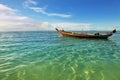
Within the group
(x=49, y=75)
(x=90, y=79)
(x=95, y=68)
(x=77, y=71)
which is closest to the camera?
(x=90, y=79)

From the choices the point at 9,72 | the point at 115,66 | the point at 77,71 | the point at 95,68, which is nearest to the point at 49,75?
the point at 77,71

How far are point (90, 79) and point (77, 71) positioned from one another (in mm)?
1509

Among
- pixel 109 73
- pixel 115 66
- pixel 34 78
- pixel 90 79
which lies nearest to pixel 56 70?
pixel 34 78

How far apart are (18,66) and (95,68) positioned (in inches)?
218

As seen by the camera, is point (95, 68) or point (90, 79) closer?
point (90, 79)

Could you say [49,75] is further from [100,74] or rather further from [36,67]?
[100,74]

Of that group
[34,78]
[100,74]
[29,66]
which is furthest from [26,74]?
[100,74]

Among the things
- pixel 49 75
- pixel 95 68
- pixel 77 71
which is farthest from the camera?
pixel 95 68

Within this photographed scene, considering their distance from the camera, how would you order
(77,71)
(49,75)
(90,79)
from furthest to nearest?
(77,71) → (49,75) → (90,79)

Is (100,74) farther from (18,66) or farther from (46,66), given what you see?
(18,66)

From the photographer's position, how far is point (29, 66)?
36.0ft

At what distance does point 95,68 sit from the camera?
10.5 m

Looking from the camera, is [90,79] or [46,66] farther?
[46,66]

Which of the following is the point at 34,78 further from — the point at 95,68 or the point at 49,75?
the point at 95,68
